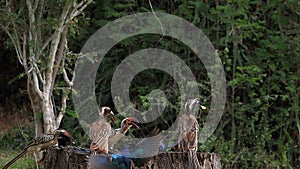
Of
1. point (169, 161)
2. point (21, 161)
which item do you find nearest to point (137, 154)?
point (169, 161)

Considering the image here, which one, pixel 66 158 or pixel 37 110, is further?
pixel 37 110

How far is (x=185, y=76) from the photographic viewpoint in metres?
10.3

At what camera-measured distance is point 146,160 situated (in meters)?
5.68

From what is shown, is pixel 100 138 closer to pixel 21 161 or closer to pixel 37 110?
pixel 37 110

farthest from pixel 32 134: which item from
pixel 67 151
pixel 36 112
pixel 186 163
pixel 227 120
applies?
pixel 186 163

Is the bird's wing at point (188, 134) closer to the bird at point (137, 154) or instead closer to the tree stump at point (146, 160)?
the tree stump at point (146, 160)

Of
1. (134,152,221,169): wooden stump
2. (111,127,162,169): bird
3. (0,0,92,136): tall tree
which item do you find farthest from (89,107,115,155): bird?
(0,0,92,136): tall tree

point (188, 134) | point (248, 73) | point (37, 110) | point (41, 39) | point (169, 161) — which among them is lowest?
point (169, 161)

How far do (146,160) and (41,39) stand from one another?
369cm

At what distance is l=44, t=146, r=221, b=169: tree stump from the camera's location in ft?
18.9

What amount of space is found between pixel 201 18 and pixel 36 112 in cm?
325

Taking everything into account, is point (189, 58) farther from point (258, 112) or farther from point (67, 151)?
point (67, 151)

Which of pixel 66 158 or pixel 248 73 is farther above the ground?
pixel 248 73

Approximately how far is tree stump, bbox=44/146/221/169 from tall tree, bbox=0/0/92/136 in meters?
2.58
